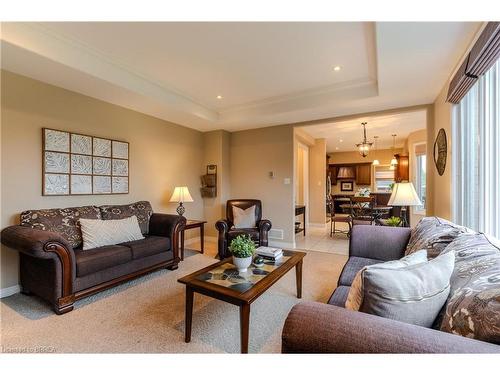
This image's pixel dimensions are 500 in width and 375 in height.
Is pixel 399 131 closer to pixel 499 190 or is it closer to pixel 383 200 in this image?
pixel 383 200

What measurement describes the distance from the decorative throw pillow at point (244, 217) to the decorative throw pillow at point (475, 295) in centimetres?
316

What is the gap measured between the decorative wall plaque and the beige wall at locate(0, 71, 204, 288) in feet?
0.26

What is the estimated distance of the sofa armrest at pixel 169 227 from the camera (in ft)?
10.9

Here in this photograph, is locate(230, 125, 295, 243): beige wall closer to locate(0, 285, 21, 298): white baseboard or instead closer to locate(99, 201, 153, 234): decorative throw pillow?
locate(99, 201, 153, 234): decorative throw pillow

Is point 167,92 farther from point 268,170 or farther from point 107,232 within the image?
point 268,170

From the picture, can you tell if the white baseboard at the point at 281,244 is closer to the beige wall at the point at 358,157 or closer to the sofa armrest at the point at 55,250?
the sofa armrest at the point at 55,250

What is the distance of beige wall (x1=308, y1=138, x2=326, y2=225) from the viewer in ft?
22.5

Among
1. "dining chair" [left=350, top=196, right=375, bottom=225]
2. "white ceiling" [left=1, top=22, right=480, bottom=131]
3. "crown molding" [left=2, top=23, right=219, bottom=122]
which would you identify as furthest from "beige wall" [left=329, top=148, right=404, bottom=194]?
"crown molding" [left=2, top=23, right=219, bottom=122]

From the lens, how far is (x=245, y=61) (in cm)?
272

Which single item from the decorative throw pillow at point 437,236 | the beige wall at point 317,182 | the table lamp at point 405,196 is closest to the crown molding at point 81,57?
the table lamp at point 405,196

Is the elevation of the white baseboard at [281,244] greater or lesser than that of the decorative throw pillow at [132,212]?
lesser

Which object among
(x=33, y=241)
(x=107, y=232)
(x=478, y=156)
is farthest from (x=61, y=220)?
(x=478, y=156)

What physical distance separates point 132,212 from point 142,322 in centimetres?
177
